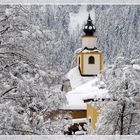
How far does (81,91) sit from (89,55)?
49.2ft

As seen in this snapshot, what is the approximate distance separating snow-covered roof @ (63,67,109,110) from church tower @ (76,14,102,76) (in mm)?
1114

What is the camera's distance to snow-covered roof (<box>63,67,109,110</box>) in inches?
295

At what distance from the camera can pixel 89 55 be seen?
1559 inches

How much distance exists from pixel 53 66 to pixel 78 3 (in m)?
0.85

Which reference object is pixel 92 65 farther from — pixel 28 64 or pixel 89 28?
pixel 28 64

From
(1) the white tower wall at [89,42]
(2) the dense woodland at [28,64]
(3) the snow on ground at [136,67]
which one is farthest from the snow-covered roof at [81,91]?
(1) the white tower wall at [89,42]

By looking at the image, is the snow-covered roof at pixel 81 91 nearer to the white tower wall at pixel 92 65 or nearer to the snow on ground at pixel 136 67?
the snow on ground at pixel 136 67

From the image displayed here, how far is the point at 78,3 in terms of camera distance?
8.59 ft

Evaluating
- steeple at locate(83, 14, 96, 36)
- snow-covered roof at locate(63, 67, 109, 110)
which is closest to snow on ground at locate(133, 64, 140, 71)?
snow-covered roof at locate(63, 67, 109, 110)

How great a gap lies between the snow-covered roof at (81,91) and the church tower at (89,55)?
1.11m

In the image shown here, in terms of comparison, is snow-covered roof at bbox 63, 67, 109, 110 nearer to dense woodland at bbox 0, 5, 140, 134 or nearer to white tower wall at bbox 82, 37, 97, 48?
dense woodland at bbox 0, 5, 140, 134

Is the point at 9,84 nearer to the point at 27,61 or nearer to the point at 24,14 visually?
the point at 27,61

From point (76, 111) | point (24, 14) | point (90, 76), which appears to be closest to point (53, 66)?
point (24, 14)

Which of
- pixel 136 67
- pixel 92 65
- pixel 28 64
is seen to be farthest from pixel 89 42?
pixel 28 64
